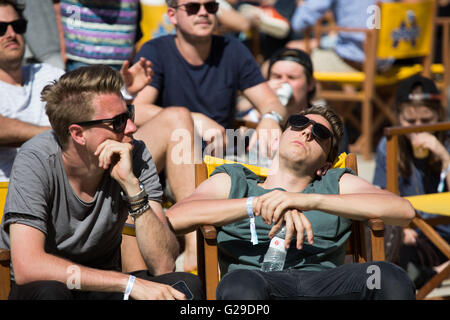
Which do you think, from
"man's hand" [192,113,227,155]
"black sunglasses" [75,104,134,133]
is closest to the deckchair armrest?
"black sunglasses" [75,104,134,133]

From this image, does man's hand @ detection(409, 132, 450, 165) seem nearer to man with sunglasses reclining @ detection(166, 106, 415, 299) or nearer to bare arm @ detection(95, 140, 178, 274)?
man with sunglasses reclining @ detection(166, 106, 415, 299)

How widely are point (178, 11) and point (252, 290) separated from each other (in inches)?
94.2

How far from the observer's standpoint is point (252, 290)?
8.91 feet

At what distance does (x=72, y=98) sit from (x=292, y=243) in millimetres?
1175

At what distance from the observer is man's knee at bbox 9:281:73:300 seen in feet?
8.52

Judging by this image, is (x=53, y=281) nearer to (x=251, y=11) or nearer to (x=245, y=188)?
(x=245, y=188)

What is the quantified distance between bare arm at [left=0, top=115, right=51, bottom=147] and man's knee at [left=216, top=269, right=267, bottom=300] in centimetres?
167

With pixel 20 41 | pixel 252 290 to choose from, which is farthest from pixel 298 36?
pixel 252 290

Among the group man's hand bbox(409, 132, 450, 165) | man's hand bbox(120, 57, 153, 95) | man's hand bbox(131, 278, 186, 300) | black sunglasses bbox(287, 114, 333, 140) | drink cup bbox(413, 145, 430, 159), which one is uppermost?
man's hand bbox(120, 57, 153, 95)

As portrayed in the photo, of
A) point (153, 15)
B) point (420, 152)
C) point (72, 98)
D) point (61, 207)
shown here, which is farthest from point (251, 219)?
point (153, 15)

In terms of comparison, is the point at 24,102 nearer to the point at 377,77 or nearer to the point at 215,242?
the point at 215,242

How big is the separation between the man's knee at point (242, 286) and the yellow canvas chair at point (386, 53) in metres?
4.37
